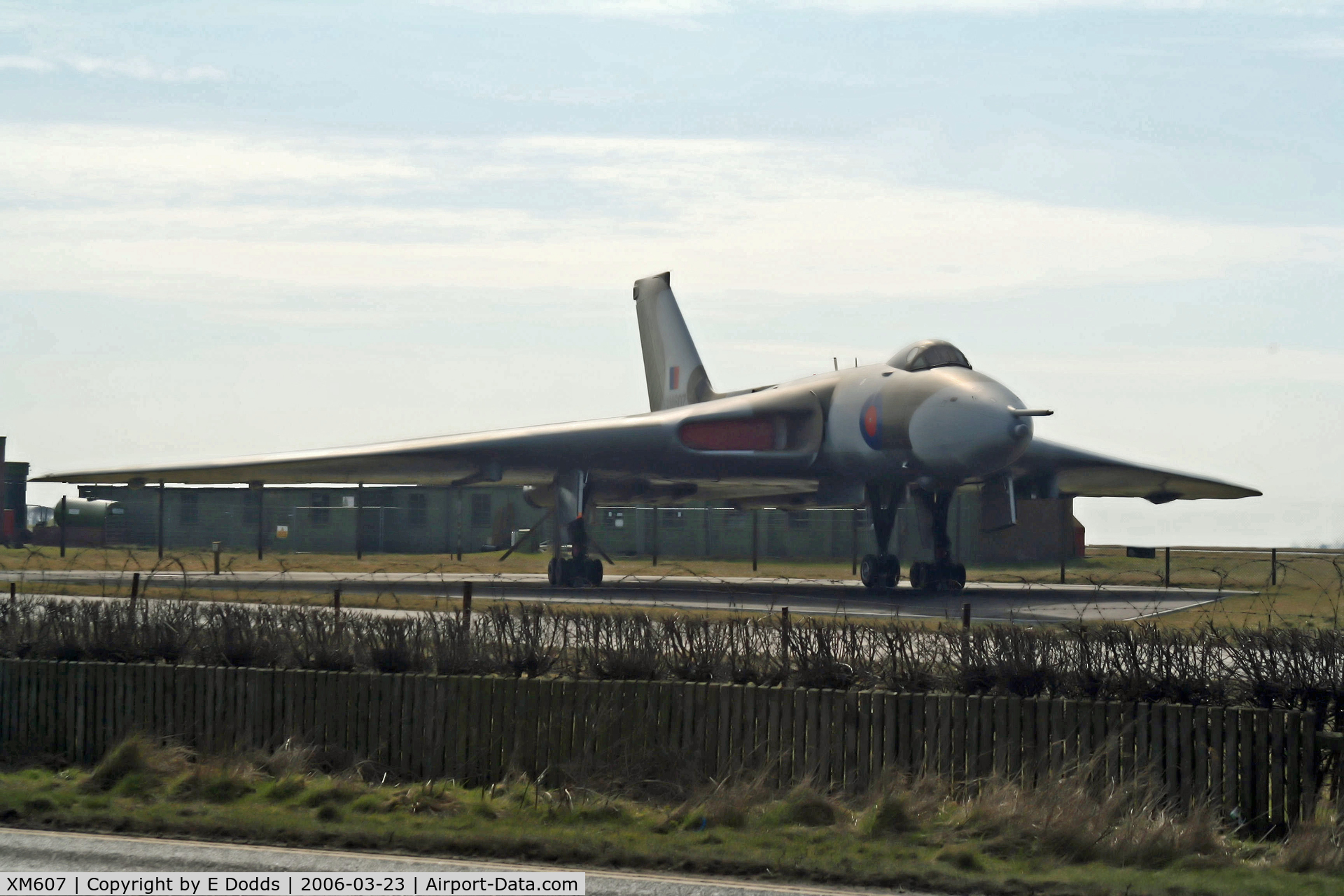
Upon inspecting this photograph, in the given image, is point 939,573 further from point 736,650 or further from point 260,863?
point 260,863

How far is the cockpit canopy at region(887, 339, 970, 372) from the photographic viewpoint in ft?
91.7

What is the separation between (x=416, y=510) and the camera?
5512 cm

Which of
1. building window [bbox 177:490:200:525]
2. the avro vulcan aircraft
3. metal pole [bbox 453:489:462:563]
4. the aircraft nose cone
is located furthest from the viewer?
metal pole [bbox 453:489:462:563]

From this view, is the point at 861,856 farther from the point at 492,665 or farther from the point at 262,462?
the point at 262,462

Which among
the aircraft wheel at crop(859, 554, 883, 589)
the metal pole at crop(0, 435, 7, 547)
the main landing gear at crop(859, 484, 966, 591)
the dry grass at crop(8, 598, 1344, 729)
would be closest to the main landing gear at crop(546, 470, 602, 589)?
the aircraft wheel at crop(859, 554, 883, 589)

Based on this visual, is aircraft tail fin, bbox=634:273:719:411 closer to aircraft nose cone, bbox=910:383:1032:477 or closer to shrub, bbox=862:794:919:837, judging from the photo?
aircraft nose cone, bbox=910:383:1032:477

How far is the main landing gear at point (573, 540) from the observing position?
30.4 metres

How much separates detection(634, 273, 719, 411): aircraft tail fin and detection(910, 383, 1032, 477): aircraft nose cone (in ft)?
39.8

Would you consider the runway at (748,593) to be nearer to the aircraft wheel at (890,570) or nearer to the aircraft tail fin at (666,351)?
the aircraft wheel at (890,570)

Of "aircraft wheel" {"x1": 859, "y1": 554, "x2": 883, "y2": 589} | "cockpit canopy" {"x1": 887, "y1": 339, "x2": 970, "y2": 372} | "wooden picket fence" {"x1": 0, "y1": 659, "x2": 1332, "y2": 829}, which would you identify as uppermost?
"cockpit canopy" {"x1": 887, "y1": 339, "x2": 970, "y2": 372}

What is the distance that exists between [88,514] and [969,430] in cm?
4212

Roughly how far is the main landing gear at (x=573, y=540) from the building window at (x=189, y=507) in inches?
1082

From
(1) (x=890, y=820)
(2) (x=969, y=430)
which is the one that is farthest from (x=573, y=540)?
(1) (x=890, y=820)

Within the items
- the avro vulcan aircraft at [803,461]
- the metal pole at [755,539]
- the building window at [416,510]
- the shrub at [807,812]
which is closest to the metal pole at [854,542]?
the metal pole at [755,539]
